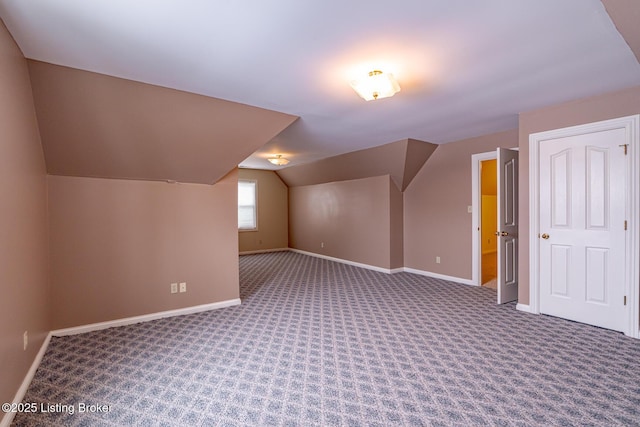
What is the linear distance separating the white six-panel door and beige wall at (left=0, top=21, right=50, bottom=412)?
15.7 ft

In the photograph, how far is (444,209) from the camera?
217 inches

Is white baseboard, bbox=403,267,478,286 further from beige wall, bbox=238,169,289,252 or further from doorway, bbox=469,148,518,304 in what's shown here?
beige wall, bbox=238,169,289,252

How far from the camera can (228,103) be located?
3.16 m

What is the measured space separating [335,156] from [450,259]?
116 inches

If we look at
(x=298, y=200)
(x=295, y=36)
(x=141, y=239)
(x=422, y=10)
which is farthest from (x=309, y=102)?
(x=298, y=200)

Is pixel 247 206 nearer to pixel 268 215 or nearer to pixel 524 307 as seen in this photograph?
pixel 268 215

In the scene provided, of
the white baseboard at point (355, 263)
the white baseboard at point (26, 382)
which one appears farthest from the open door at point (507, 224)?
the white baseboard at point (26, 382)

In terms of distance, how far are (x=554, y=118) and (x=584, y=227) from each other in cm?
123

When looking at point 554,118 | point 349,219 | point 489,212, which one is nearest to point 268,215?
point 349,219

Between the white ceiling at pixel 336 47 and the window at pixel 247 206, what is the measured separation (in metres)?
5.47

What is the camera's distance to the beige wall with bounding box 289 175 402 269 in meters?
6.17

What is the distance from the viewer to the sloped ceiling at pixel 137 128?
2574mm

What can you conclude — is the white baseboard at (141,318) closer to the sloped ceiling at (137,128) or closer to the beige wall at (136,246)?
the beige wall at (136,246)

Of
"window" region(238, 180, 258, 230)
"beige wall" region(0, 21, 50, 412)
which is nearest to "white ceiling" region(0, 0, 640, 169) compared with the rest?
"beige wall" region(0, 21, 50, 412)
